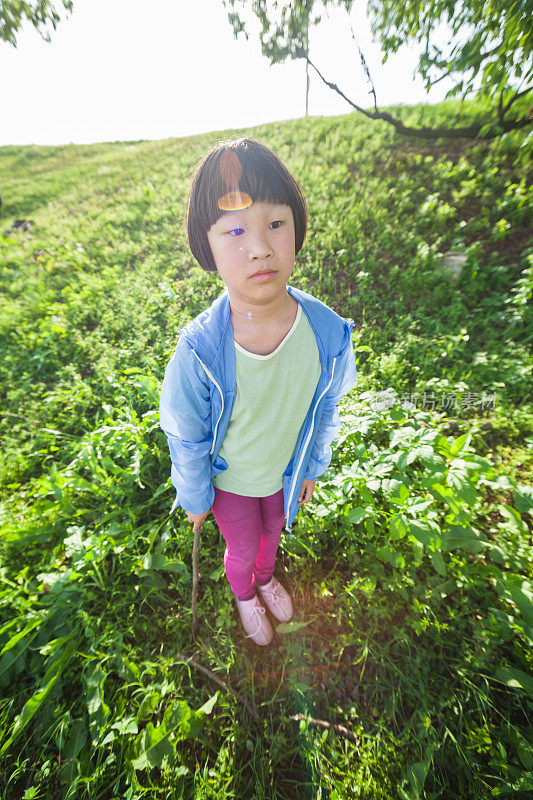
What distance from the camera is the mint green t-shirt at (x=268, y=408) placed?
1234 millimetres

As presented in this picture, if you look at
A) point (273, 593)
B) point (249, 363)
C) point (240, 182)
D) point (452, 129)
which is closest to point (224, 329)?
point (249, 363)

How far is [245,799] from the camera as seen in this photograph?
151 cm

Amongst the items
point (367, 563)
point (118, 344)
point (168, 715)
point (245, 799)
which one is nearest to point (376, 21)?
point (118, 344)

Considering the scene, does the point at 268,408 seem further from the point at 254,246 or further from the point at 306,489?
the point at 306,489

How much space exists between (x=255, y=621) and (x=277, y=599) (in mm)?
182

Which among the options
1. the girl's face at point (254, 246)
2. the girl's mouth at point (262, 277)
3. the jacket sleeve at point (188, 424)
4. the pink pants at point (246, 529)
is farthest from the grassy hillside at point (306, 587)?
the jacket sleeve at point (188, 424)

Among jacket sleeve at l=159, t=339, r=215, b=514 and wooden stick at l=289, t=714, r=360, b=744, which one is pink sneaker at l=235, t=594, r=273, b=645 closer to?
wooden stick at l=289, t=714, r=360, b=744

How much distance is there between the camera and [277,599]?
6.70 feet

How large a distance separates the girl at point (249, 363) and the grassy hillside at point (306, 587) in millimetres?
492

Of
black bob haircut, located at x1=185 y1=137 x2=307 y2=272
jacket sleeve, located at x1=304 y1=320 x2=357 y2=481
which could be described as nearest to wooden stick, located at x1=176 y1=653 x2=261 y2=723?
jacket sleeve, located at x1=304 y1=320 x2=357 y2=481

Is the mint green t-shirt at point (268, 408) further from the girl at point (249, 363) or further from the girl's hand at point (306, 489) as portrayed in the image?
the girl's hand at point (306, 489)

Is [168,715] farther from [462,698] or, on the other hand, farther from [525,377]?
[525,377]

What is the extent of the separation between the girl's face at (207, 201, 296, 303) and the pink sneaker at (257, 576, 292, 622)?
6.04ft

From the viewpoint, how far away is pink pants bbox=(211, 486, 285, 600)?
1588mm
